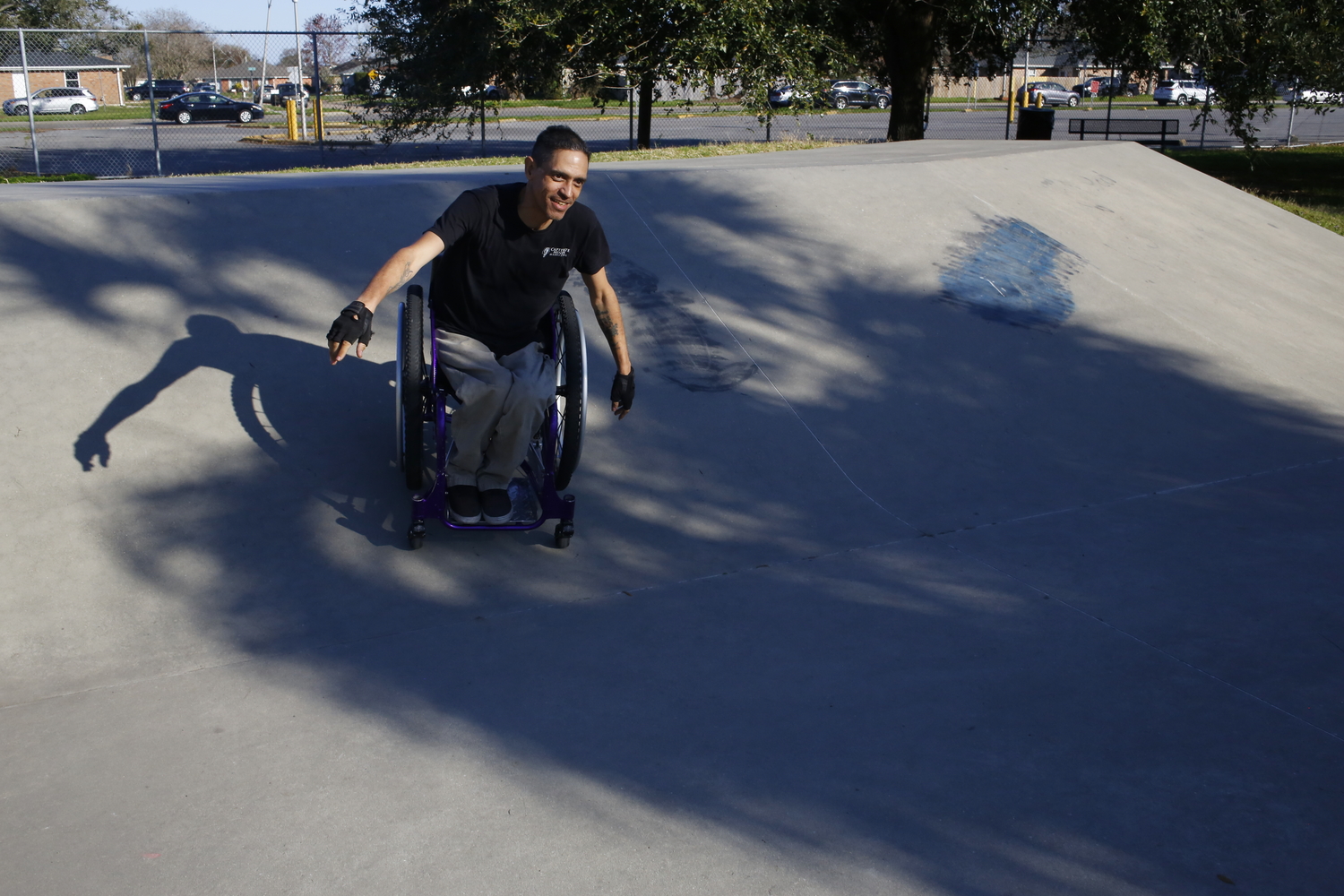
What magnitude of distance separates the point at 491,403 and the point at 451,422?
269 mm

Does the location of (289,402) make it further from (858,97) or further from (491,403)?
(858,97)

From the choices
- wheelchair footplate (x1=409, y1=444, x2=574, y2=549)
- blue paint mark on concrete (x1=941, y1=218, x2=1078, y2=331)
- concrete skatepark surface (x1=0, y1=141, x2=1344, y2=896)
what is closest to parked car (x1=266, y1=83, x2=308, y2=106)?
blue paint mark on concrete (x1=941, y1=218, x2=1078, y2=331)

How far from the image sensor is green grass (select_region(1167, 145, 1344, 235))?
46.7 feet

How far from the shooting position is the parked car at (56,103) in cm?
3806

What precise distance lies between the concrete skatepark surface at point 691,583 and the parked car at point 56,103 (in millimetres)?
37090

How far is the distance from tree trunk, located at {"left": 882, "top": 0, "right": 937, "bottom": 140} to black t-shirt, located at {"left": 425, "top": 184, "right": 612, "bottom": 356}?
1369 cm

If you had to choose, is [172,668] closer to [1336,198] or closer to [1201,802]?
[1201,802]

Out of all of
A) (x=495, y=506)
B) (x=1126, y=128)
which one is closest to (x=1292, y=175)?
(x=1126, y=128)

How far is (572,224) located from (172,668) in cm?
222

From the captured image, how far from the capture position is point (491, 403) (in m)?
4.20

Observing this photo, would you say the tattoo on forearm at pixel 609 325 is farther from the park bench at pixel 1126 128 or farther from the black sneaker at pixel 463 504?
the park bench at pixel 1126 128

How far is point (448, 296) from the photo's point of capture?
4340 mm

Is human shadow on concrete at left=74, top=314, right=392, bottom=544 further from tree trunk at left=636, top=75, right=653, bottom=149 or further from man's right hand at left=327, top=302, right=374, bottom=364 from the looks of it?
tree trunk at left=636, top=75, right=653, bottom=149

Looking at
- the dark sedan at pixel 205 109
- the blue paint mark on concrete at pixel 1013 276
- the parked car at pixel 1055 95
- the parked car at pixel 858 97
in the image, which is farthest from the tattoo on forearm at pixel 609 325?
the parked car at pixel 1055 95
